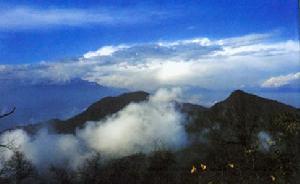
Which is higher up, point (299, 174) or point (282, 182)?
point (299, 174)

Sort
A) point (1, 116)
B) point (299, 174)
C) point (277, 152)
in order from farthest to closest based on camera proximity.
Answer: point (277, 152) → point (299, 174) → point (1, 116)

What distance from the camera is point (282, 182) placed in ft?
206

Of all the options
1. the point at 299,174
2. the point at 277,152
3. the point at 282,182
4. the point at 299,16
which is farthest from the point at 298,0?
the point at 277,152

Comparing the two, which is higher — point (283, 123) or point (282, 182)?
point (283, 123)

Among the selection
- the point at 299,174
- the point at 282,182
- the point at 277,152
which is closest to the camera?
the point at 299,174

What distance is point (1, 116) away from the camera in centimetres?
2356

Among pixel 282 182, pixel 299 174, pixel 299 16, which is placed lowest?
pixel 282 182

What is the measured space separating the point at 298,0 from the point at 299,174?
29031 millimetres

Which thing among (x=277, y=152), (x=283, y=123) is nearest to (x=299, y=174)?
(x=283, y=123)

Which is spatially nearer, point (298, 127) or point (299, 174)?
point (298, 127)

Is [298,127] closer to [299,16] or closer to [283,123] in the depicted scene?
[283,123]

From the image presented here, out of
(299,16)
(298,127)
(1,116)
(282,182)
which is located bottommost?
(282,182)

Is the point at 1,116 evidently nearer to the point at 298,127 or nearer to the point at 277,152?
the point at 298,127

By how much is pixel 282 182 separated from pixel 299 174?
15.7 metres
